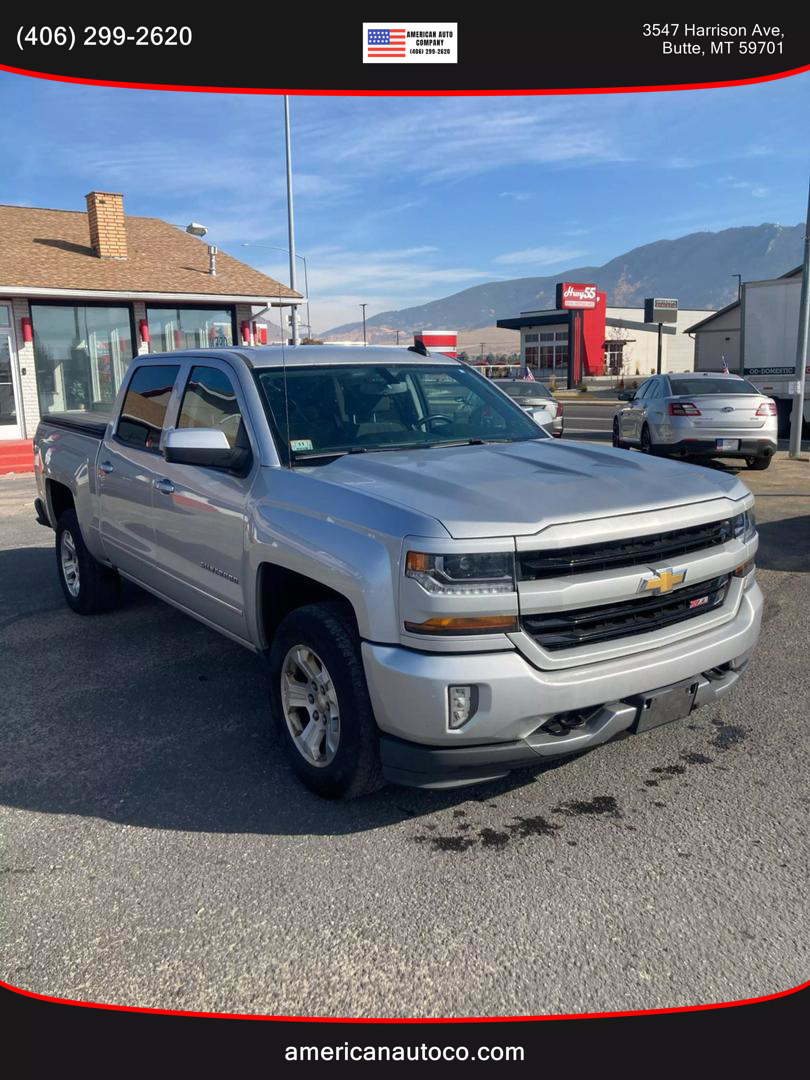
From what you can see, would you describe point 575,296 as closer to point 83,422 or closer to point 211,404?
point 83,422

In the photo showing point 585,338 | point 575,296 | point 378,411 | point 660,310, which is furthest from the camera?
point 585,338

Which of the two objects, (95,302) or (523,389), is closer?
(523,389)

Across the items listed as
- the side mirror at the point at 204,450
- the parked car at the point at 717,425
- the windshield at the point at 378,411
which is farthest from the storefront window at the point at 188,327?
the side mirror at the point at 204,450

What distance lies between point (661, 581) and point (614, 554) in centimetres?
26

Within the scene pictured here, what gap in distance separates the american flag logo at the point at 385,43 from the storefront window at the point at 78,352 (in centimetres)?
1847

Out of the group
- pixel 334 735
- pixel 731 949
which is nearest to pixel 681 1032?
pixel 731 949

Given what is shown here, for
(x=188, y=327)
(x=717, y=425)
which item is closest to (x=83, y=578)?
(x=717, y=425)

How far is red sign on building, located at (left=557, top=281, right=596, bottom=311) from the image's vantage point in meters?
68.9

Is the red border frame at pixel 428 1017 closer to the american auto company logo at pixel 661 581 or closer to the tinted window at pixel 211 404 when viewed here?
the american auto company logo at pixel 661 581

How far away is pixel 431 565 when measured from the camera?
2.99m

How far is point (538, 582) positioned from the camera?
305 cm

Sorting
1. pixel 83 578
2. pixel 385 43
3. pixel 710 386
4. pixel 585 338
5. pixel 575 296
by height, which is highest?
pixel 575 296


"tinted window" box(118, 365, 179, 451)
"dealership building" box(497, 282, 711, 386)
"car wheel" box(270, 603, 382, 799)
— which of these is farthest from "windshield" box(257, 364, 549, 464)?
"dealership building" box(497, 282, 711, 386)

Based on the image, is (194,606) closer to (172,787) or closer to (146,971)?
(172,787)
